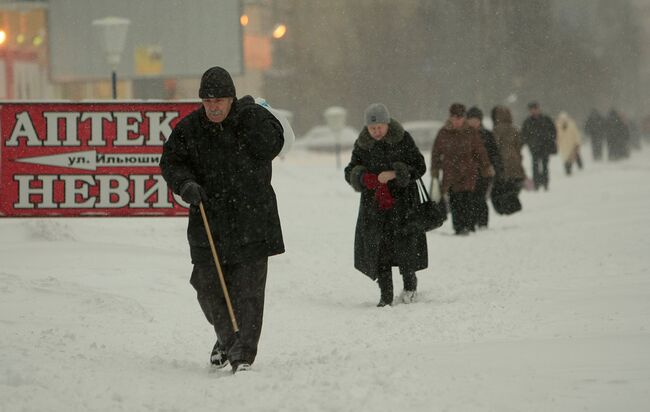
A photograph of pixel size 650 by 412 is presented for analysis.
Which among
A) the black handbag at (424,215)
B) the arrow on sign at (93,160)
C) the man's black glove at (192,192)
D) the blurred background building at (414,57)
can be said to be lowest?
the black handbag at (424,215)

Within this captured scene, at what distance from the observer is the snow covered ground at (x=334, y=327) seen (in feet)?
18.0

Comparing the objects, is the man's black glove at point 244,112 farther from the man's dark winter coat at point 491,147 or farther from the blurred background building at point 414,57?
the blurred background building at point 414,57

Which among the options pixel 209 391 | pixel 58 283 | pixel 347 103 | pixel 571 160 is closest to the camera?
pixel 209 391

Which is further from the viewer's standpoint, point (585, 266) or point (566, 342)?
point (585, 266)

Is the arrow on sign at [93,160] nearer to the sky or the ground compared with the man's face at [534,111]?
nearer to the ground

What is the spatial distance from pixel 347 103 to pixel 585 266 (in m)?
55.3

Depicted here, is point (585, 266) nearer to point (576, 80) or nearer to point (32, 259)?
point (32, 259)

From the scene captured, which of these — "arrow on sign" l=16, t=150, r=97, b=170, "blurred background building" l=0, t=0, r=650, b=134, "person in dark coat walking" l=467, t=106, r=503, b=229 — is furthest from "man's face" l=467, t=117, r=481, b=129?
"blurred background building" l=0, t=0, r=650, b=134

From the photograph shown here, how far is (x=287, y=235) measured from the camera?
590 inches

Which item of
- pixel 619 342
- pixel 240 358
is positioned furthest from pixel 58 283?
pixel 619 342

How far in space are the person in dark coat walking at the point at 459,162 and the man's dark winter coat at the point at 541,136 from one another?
314 inches

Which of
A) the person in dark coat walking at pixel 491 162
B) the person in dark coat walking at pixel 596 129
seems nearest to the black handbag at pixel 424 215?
the person in dark coat walking at pixel 491 162

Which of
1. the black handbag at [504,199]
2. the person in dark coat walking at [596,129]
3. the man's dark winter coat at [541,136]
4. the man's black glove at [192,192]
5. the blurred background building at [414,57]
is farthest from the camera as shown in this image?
the blurred background building at [414,57]

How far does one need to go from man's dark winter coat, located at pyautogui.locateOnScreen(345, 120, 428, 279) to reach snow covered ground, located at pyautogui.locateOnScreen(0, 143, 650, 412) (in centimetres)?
36
